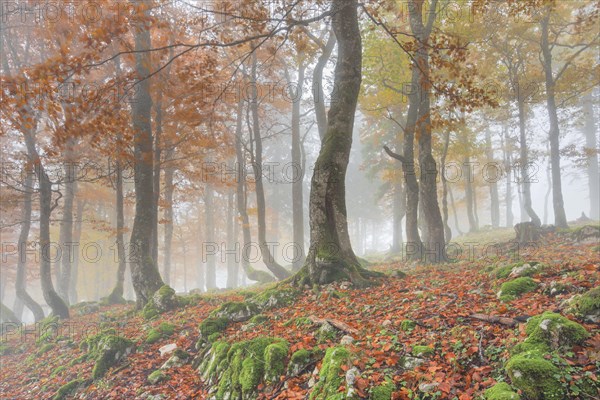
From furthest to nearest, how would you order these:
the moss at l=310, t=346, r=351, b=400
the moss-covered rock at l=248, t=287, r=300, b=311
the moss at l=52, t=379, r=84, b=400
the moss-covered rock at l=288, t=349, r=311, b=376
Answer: the moss-covered rock at l=248, t=287, r=300, b=311
the moss at l=52, t=379, r=84, b=400
the moss-covered rock at l=288, t=349, r=311, b=376
the moss at l=310, t=346, r=351, b=400

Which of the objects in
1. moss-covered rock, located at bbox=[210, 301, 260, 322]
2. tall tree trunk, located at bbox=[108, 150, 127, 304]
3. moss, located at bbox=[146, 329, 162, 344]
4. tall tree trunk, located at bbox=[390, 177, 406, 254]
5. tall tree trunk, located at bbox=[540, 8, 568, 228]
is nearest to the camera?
moss-covered rock, located at bbox=[210, 301, 260, 322]

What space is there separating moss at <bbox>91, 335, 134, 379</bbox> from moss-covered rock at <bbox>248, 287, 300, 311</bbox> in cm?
269

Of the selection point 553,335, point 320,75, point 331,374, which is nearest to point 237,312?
point 331,374

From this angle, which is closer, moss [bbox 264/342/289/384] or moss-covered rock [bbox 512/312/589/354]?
moss-covered rock [bbox 512/312/589/354]

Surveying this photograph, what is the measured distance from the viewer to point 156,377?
218 inches

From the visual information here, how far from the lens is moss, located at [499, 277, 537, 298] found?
4740mm

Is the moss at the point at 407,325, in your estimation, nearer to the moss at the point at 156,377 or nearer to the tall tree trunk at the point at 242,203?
the moss at the point at 156,377

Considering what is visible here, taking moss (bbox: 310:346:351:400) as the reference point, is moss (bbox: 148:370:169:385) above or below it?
below

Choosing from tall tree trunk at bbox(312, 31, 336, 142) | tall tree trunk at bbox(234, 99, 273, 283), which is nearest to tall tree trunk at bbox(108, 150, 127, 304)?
tall tree trunk at bbox(234, 99, 273, 283)

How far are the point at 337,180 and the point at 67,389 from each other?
21.1 feet

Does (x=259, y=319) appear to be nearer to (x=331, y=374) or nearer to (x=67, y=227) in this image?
(x=331, y=374)

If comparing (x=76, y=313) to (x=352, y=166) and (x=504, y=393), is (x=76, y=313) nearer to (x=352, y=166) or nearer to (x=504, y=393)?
(x=504, y=393)

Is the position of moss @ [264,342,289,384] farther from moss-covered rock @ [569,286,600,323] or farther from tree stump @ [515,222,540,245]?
tree stump @ [515,222,540,245]

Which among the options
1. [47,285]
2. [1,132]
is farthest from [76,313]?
[1,132]
